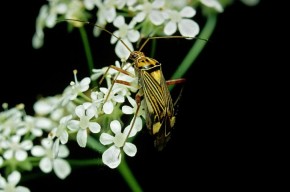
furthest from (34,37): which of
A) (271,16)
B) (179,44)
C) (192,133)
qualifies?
(271,16)

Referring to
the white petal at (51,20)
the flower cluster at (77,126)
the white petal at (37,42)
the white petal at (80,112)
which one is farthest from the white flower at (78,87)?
the white petal at (37,42)

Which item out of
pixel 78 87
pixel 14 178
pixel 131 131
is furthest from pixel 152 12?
pixel 14 178

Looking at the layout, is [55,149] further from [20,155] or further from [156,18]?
[156,18]

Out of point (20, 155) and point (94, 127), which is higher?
point (94, 127)

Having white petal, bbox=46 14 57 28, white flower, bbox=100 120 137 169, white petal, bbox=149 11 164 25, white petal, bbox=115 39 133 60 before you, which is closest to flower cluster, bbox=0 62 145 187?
white flower, bbox=100 120 137 169

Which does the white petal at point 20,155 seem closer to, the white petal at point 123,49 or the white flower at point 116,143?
the white flower at point 116,143

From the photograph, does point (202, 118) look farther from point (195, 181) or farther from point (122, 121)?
point (122, 121)
